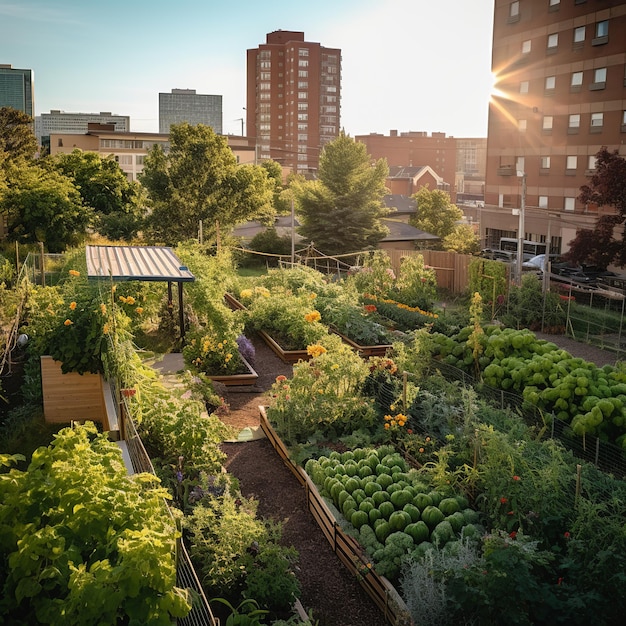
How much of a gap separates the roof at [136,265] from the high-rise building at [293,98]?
103 metres

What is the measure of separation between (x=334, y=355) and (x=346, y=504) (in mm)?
3134

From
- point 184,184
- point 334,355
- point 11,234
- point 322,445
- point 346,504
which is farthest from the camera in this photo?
point 184,184

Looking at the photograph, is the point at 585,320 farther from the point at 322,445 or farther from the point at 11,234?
the point at 11,234

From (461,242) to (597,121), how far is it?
9.01 metres

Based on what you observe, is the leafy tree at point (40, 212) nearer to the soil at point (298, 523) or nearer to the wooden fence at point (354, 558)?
the soil at point (298, 523)

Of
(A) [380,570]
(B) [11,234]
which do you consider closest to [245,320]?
(A) [380,570]

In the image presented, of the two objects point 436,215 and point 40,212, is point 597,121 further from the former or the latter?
point 40,212

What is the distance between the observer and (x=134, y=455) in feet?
22.4

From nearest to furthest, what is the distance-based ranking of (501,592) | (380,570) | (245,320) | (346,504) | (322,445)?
1. (501,592)
2. (380,570)
3. (346,504)
4. (322,445)
5. (245,320)

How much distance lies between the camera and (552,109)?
40188 millimetres

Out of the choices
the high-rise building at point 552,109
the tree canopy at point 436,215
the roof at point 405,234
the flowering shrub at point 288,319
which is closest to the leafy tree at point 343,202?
the roof at point 405,234

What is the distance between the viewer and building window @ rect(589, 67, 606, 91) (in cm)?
3662

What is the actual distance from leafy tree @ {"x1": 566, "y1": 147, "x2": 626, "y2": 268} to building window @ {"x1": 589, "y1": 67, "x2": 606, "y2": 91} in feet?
50.6

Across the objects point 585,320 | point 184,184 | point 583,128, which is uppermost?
point 583,128
